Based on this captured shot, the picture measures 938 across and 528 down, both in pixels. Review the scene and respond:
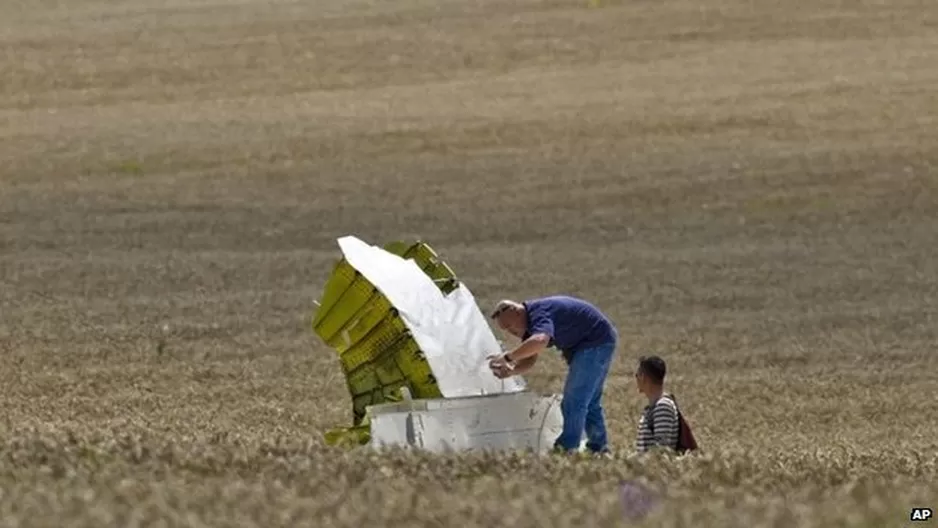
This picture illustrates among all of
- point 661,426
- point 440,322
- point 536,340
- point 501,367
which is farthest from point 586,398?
point 440,322

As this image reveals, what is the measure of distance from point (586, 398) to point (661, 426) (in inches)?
19.0

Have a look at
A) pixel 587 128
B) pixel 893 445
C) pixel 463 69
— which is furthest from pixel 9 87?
pixel 893 445

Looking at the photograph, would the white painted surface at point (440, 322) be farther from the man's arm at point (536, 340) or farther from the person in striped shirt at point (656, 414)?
the person in striped shirt at point (656, 414)

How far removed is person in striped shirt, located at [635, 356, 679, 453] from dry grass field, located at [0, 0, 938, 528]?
2.08ft

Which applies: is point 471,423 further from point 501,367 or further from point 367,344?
point 367,344

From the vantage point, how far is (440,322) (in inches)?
371

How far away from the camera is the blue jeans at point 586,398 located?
32.1 ft

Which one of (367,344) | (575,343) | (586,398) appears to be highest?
(367,344)

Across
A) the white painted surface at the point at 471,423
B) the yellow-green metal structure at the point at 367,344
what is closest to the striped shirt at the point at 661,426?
the white painted surface at the point at 471,423

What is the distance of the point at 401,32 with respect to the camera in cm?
3528

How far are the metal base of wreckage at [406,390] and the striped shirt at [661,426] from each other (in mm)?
452

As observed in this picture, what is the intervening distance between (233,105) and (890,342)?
15964mm

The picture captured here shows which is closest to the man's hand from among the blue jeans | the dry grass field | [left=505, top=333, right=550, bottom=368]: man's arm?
[left=505, top=333, right=550, bottom=368]: man's arm

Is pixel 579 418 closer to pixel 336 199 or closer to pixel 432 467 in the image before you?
pixel 432 467
